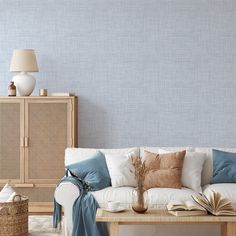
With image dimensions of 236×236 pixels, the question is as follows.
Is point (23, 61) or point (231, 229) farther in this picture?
point (23, 61)

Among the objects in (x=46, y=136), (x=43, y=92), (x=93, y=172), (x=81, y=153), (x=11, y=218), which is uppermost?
(x=43, y=92)

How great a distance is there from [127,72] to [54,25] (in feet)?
3.47

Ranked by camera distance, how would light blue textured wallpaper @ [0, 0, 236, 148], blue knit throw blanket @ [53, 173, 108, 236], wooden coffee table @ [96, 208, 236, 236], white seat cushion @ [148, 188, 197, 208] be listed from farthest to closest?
light blue textured wallpaper @ [0, 0, 236, 148] < white seat cushion @ [148, 188, 197, 208] < blue knit throw blanket @ [53, 173, 108, 236] < wooden coffee table @ [96, 208, 236, 236]

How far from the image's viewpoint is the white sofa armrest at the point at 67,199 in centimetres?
548

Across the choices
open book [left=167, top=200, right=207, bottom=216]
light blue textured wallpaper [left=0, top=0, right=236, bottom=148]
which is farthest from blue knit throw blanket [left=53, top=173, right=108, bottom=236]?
light blue textured wallpaper [left=0, top=0, right=236, bottom=148]

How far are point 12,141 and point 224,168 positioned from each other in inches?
98.1

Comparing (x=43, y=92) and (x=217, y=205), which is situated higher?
(x=43, y=92)

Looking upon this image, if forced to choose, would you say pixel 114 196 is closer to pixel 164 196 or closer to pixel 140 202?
pixel 164 196

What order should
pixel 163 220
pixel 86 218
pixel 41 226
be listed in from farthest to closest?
pixel 41 226 < pixel 86 218 < pixel 163 220

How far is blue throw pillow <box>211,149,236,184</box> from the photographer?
601 cm

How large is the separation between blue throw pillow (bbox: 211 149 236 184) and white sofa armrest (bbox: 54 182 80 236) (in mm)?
1439

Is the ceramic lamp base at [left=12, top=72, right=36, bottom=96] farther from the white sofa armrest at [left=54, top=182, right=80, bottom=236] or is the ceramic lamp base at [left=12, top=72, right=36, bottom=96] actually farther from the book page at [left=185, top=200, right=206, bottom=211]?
the book page at [left=185, top=200, right=206, bottom=211]

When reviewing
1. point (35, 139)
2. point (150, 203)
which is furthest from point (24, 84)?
point (150, 203)

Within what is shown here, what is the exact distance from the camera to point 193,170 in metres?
5.96
